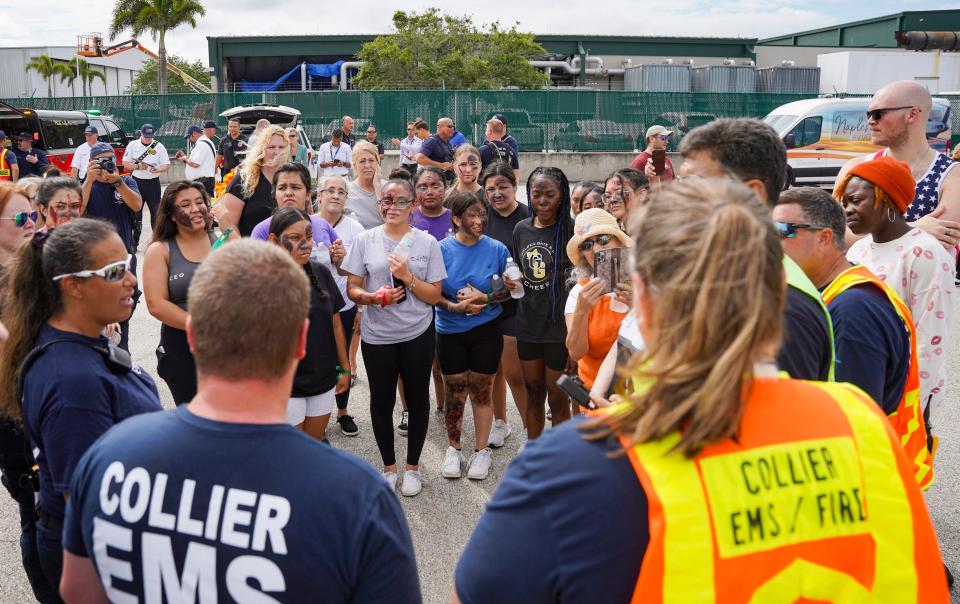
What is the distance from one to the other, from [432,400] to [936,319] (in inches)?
151

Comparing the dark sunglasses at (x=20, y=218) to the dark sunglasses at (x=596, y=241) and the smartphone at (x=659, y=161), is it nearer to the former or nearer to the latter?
the dark sunglasses at (x=596, y=241)

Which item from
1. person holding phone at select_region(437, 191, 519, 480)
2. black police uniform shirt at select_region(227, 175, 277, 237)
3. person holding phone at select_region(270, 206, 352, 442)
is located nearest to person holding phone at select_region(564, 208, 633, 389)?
person holding phone at select_region(437, 191, 519, 480)

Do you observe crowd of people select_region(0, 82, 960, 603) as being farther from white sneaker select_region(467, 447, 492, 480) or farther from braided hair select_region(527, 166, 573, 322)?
white sneaker select_region(467, 447, 492, 480)

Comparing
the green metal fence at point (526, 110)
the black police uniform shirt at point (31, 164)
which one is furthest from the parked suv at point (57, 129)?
the green metal fence at point (526, 110)

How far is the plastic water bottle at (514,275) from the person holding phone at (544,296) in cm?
4

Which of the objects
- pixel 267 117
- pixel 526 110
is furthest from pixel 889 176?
pixel 526 110

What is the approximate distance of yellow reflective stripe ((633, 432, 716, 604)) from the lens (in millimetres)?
1198

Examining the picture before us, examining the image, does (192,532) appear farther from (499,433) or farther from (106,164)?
(106,164)

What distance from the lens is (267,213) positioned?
5.91 metres

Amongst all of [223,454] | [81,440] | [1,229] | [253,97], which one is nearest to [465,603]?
[223,454]

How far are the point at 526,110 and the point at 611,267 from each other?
2102cm

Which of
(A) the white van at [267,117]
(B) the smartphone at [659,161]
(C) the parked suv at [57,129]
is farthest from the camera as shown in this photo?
(C) the parked suv at [57,129]

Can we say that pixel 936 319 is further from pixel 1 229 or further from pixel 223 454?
pixel 1 229

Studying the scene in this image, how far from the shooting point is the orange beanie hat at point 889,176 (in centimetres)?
308
